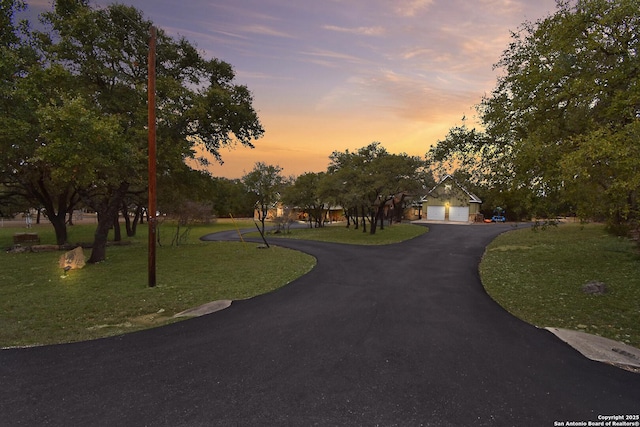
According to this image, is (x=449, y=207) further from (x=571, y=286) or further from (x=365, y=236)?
(x=571, y=286)

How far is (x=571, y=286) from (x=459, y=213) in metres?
41.8

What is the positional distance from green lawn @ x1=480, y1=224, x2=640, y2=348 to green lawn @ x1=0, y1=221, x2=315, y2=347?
8.31m

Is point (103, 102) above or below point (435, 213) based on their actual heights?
above

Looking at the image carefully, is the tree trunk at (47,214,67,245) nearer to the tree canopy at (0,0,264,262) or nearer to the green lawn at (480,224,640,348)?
the tree canopy at (0,0,264,262)

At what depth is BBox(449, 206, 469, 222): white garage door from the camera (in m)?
50.0

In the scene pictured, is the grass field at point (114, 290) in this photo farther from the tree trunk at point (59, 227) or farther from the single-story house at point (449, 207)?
the single-story house at point (449, 207)

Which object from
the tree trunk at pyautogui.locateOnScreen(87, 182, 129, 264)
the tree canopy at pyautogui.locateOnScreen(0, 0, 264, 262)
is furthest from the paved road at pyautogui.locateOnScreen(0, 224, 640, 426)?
the tree trunk at pyautogui.locateOnScreen(87, 182, 129, 264)

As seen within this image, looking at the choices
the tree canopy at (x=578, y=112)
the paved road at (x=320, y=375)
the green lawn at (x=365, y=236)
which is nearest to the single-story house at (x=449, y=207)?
the green lawn at (x=365, y=236)

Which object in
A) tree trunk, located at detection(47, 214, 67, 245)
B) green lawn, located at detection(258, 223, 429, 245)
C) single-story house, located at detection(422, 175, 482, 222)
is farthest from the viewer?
single-story house, located at detection(422, 175, 482, 222)

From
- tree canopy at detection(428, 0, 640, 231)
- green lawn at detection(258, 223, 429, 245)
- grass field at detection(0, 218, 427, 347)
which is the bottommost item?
grass field at detection(0, 218, 427, 347)

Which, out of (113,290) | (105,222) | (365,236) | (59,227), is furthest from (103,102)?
(365,236)

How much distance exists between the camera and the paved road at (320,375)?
4.21 meters

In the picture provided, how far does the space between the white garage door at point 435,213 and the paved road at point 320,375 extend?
46.7 metres

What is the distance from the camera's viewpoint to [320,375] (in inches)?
206
